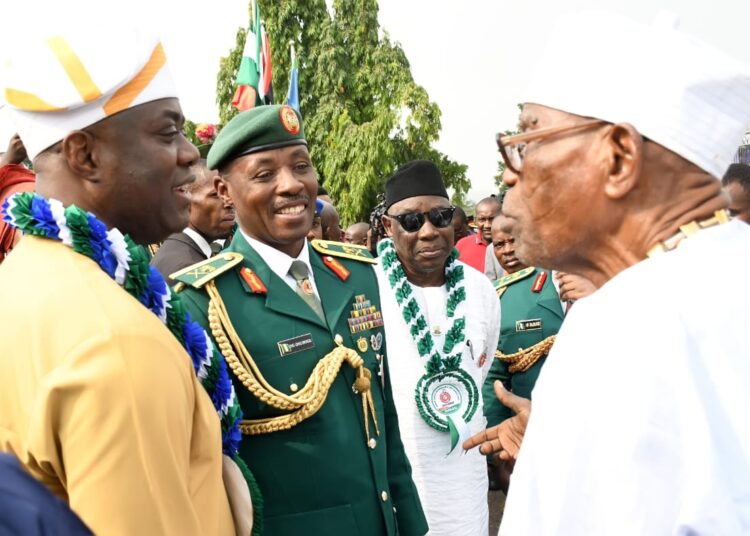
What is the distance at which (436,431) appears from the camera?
3.50 metres

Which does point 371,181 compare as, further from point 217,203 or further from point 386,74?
point 217,203

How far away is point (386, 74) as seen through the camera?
90.2 ft

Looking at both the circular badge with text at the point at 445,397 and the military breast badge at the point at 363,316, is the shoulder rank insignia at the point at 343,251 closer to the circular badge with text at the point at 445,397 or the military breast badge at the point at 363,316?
the military breast badge at the point at 363,316

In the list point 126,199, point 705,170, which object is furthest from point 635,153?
point 126,199

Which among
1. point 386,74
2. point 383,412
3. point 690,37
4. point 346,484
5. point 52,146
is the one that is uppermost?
point 386,74

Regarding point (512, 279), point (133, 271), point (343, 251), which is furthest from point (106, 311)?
point (512, 279)

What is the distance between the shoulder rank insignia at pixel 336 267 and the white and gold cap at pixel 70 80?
1.22 m

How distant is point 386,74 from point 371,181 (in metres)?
5.19

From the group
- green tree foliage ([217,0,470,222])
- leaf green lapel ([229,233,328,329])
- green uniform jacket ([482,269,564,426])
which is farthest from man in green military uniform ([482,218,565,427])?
green tree foliage ([217,0,470,222])

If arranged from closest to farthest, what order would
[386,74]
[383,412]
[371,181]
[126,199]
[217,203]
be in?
[126,199], [383,412], [217,203], [371,181], [386,74]

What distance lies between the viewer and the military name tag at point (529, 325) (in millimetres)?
3951

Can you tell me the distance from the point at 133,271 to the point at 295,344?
845 millimetres

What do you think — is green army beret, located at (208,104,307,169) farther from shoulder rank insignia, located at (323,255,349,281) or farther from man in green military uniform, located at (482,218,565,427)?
man in green military uniform, located at (482,218,565,427)

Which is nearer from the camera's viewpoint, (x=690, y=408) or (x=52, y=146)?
(x=690, y=408)
